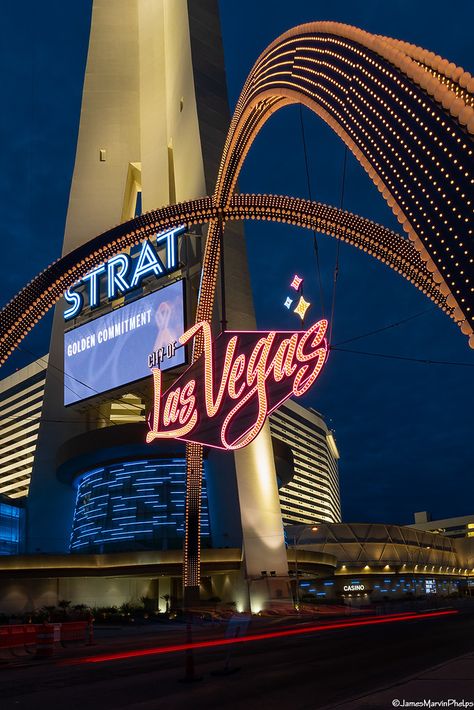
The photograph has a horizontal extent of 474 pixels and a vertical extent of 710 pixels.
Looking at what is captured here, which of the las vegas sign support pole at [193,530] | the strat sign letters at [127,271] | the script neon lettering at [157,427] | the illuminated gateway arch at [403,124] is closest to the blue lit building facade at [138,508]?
the strat sign letters at [127,271]

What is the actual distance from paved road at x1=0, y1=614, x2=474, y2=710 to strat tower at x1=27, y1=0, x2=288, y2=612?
27235 mm

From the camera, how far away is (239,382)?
82.3ft

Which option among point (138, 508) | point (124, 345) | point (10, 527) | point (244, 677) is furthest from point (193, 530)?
point (10, 527)

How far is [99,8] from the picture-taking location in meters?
72.2

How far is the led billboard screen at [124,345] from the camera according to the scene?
50594 mm

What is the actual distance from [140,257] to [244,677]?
43.6 metres

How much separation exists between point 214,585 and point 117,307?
73.2 ft

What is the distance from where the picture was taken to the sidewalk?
8888 mm

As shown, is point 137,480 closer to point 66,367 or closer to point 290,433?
point 66,367

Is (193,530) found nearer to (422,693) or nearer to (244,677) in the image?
(244,677)

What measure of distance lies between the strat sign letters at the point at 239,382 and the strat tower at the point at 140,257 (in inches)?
856

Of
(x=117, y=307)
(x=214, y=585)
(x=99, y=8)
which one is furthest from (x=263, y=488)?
(x=99, y=8)

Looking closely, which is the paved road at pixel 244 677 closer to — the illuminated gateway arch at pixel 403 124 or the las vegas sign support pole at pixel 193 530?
the illuminated gateway arch at pixel 403 124

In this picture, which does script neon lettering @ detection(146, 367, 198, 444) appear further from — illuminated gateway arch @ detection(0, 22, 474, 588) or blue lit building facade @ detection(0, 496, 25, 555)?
blue lit building facade @ detection(0, 496, 25, 555)
